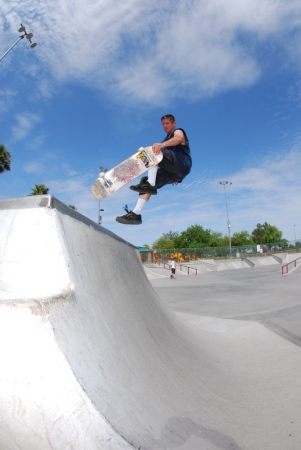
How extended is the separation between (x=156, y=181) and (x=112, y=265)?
1688 mm

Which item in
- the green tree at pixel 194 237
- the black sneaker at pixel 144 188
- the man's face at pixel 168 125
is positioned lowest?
the black sneaker at pixel 144 188

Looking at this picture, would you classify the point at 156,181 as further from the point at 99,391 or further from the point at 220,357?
the point at 99,391

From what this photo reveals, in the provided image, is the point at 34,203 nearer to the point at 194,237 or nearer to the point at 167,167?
the point at 167,167

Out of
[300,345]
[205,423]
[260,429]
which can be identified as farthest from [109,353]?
[300,345]

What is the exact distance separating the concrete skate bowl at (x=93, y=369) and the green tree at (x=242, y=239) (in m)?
87.5

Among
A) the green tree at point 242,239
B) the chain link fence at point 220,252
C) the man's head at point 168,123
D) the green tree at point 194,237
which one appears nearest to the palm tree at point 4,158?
the man's head at point 168,123

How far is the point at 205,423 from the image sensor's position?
60.1 inches

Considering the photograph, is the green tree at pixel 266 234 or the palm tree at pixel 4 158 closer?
the palm tree at pixel 4 158

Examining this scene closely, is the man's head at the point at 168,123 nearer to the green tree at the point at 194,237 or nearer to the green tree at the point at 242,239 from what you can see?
→ the green tree at the point at 194,237

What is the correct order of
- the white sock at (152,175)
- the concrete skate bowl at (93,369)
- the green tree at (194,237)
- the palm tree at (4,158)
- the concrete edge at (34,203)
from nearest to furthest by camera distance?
the concrete skate bowl at (93,369) → the concrete edge at (34,203) → the white sock at (152,175) → the palm tree at (4,158) → the green tree at (194,237)

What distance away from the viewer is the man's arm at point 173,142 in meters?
3.30

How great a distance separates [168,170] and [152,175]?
8.3 inches

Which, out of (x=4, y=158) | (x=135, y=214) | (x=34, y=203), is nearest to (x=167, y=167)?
(x=135, y=214)

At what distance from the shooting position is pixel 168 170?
346 cm
